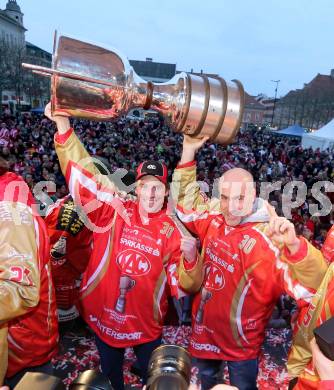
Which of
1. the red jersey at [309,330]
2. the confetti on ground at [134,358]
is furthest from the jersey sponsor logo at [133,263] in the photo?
the confetti on ground at [134,358]

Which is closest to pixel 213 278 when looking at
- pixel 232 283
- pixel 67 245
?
pixel 232 283

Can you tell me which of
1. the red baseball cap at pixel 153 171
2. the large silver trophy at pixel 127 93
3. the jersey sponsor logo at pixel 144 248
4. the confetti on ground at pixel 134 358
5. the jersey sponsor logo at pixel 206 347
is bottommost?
the confetti on ground at pixel 134 358

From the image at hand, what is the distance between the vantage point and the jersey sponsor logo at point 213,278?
2482 millimetres

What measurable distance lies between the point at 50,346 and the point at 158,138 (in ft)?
65.1

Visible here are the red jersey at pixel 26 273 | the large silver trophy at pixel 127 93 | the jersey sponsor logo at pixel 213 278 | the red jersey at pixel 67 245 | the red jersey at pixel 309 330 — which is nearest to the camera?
the red jersey at pixel 26 273

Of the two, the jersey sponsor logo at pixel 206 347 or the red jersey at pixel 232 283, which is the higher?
the red jersey at pixel 232 283

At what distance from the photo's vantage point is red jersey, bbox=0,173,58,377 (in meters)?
1.51

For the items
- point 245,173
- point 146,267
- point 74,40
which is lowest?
point 146,267

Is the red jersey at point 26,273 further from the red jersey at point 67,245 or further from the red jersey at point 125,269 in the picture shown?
the red jersey at point 67,245

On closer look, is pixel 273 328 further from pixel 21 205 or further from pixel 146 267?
pixel 21 205

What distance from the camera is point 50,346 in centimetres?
200

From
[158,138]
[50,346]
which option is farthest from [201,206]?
[158,138]

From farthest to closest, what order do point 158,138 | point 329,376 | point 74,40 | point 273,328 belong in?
point 158,138, point 273,328, point 74,40, point 329,376

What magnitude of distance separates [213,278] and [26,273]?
135 cm
